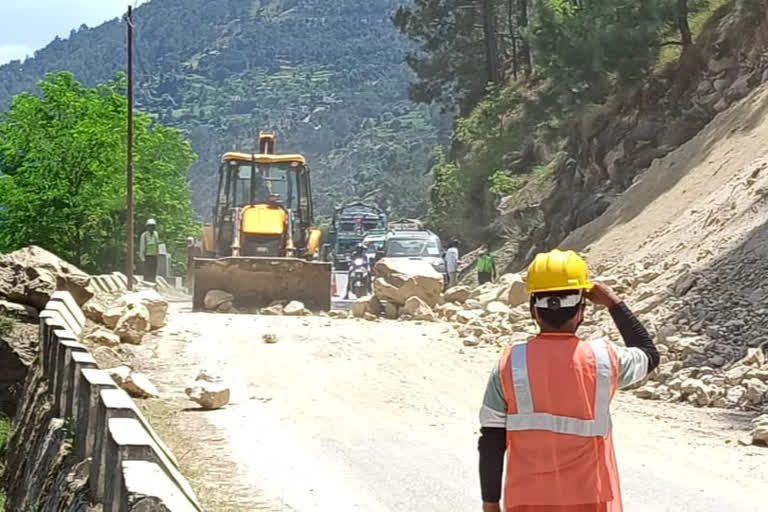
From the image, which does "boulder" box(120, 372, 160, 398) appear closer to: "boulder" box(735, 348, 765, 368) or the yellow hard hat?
"boulder" box(735, 348, 765, 368)

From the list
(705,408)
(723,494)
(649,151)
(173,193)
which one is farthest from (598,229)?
(173,193)

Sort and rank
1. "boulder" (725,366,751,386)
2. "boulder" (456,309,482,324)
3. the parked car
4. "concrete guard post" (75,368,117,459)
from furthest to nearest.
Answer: the parked car
"boulder" (456,309,482,324)
"boulder" (725,366,751,386)
"concrete guard post" (75,368,117,459)

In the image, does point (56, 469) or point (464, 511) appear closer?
point (464, 511)

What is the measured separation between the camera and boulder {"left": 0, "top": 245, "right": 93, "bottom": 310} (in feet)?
59.8

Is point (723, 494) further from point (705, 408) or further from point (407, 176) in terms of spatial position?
point (407, 176)

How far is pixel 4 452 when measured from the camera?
52.3ft

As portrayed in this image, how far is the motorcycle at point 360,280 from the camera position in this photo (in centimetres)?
3712

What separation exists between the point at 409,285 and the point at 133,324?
303 inches

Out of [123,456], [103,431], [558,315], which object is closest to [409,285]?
[103,431]

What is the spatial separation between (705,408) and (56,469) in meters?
7.37

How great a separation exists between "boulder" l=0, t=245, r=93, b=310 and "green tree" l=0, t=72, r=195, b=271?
32.0m

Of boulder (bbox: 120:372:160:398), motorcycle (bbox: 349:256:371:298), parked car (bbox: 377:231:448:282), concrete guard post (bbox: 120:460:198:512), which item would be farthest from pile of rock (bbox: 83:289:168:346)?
parked car (bbox: 377:231:448:282)

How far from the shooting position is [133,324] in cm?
1983

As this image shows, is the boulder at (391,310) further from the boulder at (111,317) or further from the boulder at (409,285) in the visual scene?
the boulder at (111,317)
